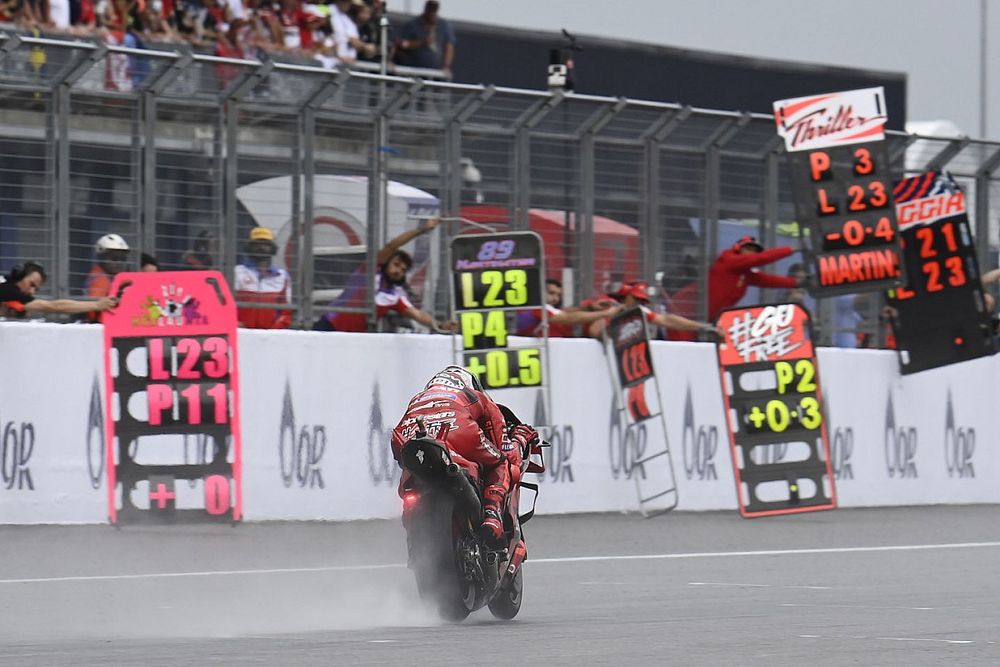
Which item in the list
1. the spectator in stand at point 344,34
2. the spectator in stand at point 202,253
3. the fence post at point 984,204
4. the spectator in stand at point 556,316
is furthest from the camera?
the spectator in stand at point 344,34

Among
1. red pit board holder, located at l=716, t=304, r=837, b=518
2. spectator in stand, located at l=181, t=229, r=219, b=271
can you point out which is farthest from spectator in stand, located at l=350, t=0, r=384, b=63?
spectator in stand, located at l=181, t=229, r=219, b=271

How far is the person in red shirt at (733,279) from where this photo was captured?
18.5m

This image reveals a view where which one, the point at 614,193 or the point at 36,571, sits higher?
the point at 614,193

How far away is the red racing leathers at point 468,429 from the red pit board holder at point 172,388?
500cm

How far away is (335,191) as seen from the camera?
1658cm

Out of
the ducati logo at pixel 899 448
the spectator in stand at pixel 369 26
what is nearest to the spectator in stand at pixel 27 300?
the spectator in stand at pixel 369 26

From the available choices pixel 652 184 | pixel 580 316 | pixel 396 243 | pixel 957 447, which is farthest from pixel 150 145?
pixel 957 447

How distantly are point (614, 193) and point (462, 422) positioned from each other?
9079mm

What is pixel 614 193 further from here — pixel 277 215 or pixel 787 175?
pixel 277 215

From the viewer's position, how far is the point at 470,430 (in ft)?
31.6

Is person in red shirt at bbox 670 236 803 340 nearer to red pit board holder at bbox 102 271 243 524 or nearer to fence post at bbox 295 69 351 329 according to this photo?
fence post at bbox 295 69 351 329

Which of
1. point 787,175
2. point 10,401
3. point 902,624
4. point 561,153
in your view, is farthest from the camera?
point 787,175

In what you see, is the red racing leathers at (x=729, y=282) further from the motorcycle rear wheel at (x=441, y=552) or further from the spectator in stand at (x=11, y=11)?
the motorcycle rear wheel at (x=441, y=552)

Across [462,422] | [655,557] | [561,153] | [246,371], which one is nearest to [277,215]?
[246,371]
